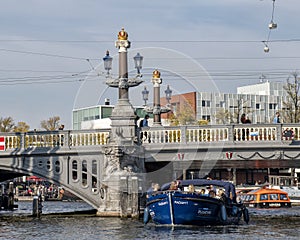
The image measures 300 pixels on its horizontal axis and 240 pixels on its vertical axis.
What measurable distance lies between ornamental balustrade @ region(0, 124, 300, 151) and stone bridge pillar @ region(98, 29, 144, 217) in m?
0.94

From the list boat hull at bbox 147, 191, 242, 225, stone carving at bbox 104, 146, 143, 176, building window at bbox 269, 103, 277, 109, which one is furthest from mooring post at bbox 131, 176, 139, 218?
building window at bbox 269, 103, 277, 109

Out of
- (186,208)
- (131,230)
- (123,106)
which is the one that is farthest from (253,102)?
(131,230)

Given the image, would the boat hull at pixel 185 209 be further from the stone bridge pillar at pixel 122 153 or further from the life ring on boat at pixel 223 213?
the stone bridge pillar at pixel 122 153

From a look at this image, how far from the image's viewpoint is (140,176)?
46469 millimetres

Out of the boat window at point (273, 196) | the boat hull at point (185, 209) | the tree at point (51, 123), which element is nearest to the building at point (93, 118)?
the tree at point (51, 123)

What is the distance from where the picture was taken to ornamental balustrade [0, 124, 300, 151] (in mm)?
46062

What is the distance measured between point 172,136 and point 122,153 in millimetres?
3590

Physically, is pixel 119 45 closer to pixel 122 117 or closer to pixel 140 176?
pixel 122 117

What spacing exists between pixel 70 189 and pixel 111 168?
374 cm

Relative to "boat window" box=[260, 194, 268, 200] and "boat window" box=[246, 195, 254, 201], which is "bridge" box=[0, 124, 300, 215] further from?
"boat window" box=[246, 195, 254, 201]

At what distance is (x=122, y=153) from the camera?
45500 mm

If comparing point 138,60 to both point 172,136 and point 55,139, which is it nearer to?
point 172,136

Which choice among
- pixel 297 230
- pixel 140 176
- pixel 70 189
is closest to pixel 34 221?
pixel 70 189

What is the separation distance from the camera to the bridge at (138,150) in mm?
45844
